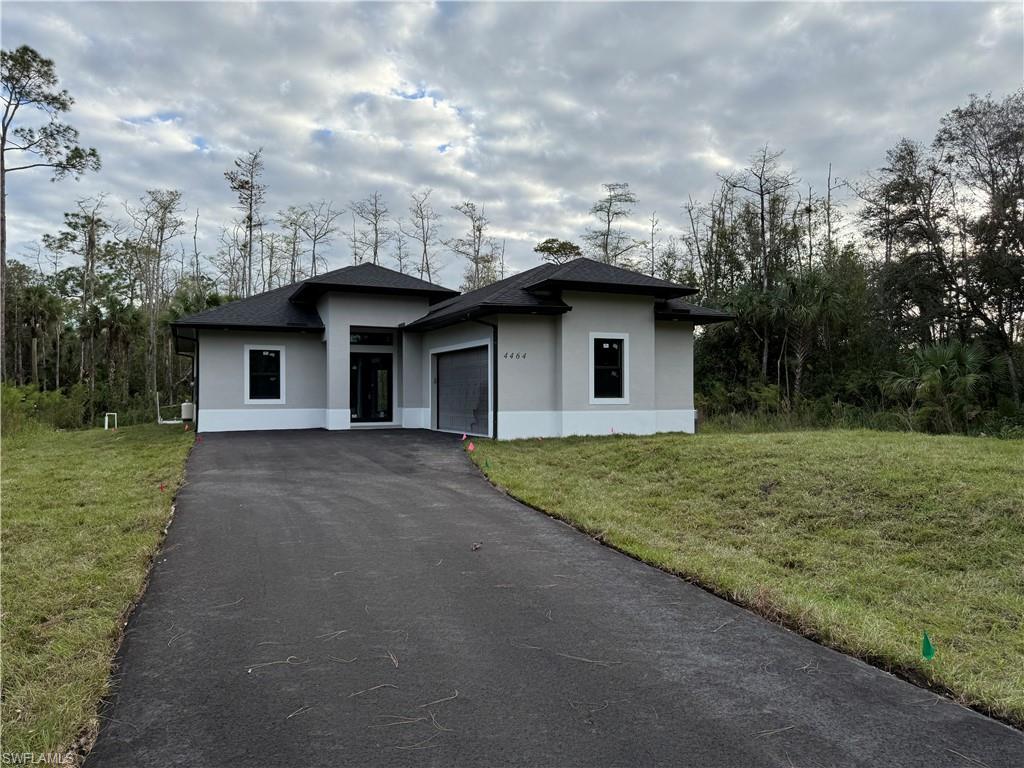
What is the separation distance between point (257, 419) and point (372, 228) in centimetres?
1930

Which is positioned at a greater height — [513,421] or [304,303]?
[304,303]

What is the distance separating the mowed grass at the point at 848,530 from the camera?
392 cm

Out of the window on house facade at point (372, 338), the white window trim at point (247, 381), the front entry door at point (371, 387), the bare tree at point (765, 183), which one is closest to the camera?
the white window trim at point (247, 381)

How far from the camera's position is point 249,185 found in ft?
104

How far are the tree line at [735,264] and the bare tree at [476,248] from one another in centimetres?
12

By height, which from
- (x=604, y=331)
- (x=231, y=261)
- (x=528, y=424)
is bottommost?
(x=528, y=424)

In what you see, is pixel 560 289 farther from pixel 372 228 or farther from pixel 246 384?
pixel 372 228

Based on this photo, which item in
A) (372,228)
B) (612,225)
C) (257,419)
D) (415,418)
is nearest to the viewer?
(257,419)

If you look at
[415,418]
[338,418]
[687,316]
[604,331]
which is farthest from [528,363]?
[338,418]

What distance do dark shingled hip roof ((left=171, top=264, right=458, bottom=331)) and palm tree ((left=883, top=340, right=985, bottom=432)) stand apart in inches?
490

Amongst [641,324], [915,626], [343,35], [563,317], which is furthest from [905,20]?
[915,626]

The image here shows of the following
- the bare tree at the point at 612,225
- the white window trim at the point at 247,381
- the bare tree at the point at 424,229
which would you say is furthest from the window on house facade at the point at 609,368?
the bare tree at the point at 424,229

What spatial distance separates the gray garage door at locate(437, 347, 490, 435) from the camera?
1487cm

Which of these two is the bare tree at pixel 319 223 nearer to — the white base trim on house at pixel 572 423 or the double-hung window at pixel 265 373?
the double-hung window at pixel 265 373
